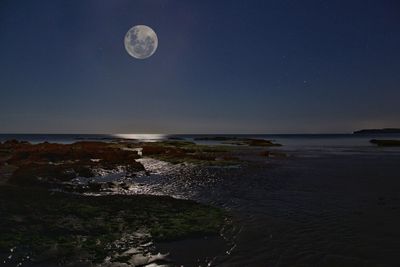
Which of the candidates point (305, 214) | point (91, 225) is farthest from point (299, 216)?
point (91, 225)

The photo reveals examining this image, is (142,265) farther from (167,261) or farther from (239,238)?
(239,238)

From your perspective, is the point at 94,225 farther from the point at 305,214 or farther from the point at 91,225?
the point at 305,214

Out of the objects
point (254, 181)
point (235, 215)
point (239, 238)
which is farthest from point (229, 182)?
point (239, 238)

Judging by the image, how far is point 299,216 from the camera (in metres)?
14.0

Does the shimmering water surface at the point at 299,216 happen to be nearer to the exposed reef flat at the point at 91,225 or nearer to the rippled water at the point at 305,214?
the rippled water at the point at 305,214

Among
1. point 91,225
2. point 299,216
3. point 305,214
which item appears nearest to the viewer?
point 91,225

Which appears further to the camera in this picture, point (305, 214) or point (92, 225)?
point (305, 214)

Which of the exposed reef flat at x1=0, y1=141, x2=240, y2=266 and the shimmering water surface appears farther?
the shimmering water surface

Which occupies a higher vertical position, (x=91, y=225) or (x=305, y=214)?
(x=91, y=225)

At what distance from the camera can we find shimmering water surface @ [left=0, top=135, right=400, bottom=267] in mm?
9469

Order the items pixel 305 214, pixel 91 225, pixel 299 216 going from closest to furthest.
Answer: pixel 91 225
pixel 299 216
pixel 305 214

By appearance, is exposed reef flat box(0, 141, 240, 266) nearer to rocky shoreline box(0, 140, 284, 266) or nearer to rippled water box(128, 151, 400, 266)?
rocky shoreline box(0, 140, 284, 266)

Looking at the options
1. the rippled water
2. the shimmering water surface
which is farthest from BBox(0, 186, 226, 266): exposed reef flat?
the rippled water

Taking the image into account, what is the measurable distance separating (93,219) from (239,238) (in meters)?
6.04
